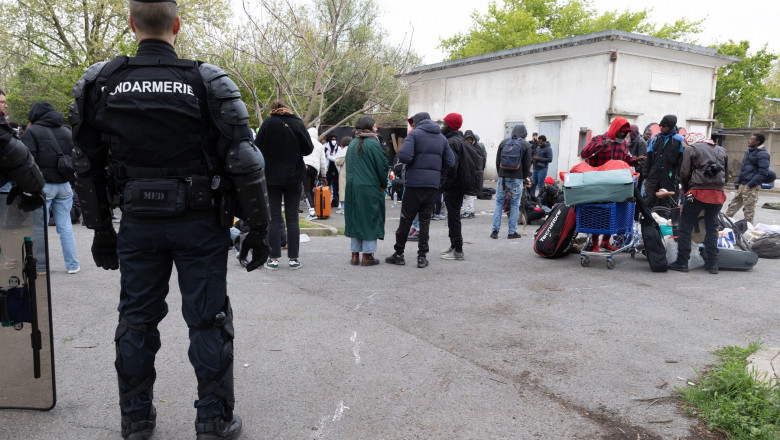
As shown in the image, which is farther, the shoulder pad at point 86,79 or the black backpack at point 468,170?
the black backpack at point 468,170

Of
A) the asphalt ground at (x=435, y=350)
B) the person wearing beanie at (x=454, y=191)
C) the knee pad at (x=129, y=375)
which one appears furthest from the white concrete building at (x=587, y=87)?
the knee pad at (x=129, y=375)

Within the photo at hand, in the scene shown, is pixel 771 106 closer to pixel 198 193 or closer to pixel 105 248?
pixel 198 193

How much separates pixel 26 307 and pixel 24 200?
567mm

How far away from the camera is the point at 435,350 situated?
4.19 metres

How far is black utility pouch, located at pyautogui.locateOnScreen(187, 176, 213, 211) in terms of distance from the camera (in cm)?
262

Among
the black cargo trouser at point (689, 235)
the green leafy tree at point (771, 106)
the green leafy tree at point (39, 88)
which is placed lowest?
the black cargo trouser at point (689, 235)

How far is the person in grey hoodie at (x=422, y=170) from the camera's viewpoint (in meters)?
7.03

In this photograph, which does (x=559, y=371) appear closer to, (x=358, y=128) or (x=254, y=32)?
(x=358, y=128)

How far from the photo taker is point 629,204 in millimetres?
7016

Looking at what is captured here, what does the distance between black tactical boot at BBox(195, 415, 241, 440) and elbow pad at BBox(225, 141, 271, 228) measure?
976 mm

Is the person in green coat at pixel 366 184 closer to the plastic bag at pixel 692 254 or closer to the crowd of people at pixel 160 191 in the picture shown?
the plastic bag at pixel 692 254

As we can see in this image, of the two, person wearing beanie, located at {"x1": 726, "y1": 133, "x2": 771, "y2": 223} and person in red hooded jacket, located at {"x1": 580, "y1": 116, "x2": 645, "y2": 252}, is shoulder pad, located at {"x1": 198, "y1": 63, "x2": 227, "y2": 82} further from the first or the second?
person wearing beanie, located at {"x1": 726, "y1": 133, "x2": 771, "y2": 223}

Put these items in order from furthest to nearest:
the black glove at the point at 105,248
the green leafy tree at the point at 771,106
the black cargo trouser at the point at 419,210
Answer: the green leafy tree at the point at 771,106 → the black cargo trouser at the point at 419,210 → the black glove at the point at 105,248

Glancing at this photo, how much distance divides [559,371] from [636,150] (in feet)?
27.7
